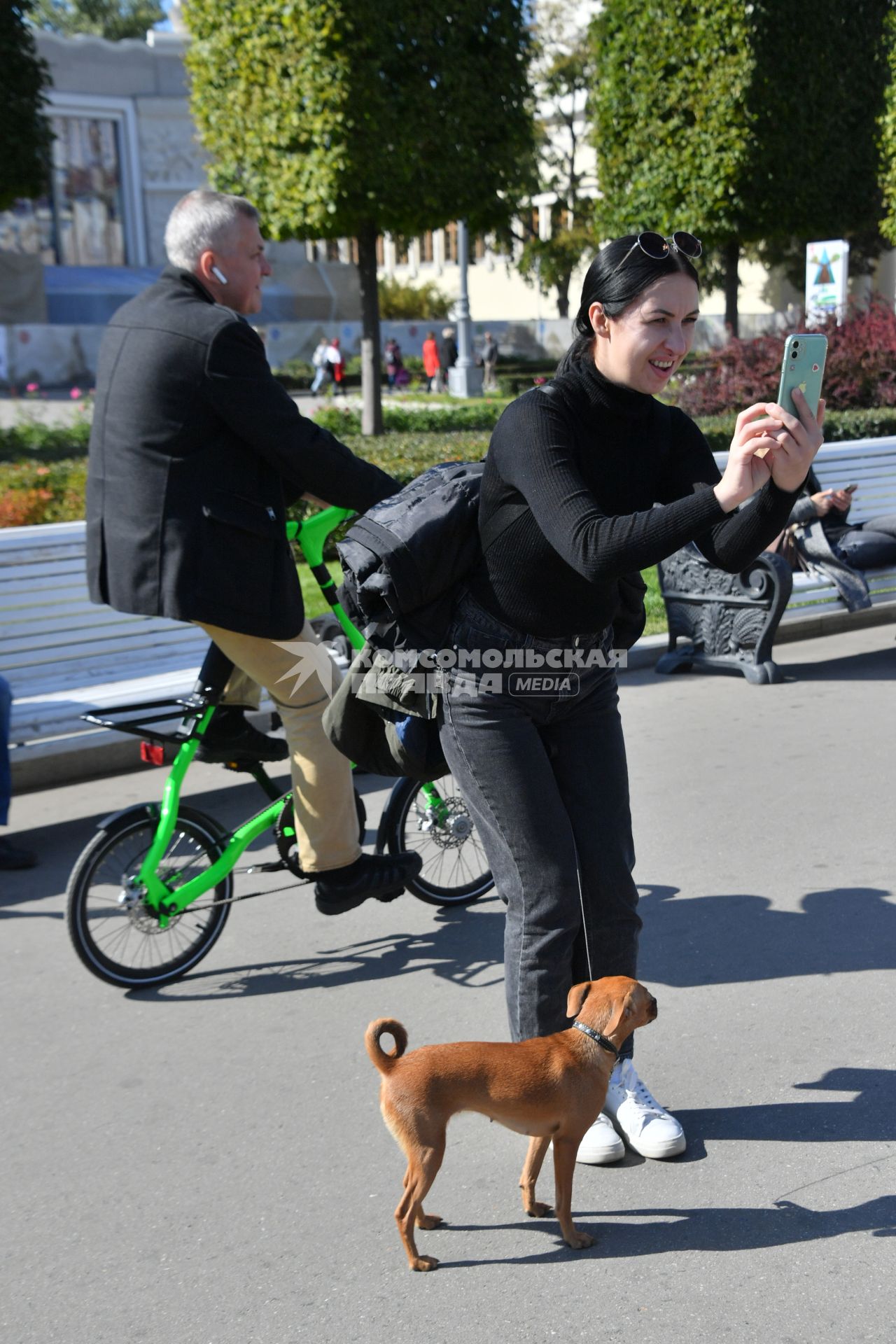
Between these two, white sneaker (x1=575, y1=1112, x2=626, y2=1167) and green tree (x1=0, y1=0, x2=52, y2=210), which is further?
green tree (x1=0, y1=0, x2=52, y2=210)

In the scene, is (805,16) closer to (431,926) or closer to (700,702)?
(700,702)

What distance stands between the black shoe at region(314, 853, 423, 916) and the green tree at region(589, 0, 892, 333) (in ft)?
48.8

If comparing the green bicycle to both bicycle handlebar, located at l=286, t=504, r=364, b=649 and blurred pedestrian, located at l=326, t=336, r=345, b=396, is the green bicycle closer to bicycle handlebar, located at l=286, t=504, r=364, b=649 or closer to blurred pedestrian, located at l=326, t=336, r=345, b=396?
bicycle handlebar, located at l=286, t=504, r=364, b=649

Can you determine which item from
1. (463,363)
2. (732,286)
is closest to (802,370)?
(732,286)

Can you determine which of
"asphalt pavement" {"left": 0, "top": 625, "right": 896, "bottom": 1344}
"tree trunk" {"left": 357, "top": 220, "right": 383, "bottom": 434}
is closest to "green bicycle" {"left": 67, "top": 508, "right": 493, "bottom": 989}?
"asphalt pavement" {"left": 0, "top": 625, "right": 896, "bottom": 1344}

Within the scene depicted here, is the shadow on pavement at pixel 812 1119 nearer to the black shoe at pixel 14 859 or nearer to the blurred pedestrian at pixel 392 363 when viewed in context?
the black shoe at pixel 14 859

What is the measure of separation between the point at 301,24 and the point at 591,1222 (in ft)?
44.4

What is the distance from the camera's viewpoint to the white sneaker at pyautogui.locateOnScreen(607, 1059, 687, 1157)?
10.2 ft

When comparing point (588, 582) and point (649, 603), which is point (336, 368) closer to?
point (649, 603)

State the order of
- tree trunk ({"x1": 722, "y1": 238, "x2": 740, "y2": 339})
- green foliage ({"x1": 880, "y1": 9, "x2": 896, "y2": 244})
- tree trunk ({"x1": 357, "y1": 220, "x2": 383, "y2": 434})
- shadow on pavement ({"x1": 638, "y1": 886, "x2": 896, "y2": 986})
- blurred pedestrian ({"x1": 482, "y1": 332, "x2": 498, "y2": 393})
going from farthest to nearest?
1. blurred pedestrian ({"x1": 482, "y1": 332, "x2": 498, "y2": 393})
2. tree trunk ({"x1": 722, "y1": 238, "x2": 740, "y2": 339})
3. green foliage ({"x1": 880, "y1": 9, "x2": 896, "y2": 244})
4. tree trunk ({"x1": 357, "y1": 220, "x2": 383, "y2": 434})
5. shadow on pavement ({"x1": 638, "y1": 886, "x2": 896, "y2": 986})

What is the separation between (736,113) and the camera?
16719 millimetres

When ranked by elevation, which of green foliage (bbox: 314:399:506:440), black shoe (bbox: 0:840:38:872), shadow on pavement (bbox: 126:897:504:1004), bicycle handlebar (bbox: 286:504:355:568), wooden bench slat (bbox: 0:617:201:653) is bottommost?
shadow on pavement (bbox: 126:897:504:1004)

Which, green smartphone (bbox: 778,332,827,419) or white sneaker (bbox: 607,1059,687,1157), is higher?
green smartphone (bbox: 778,332,827,419)

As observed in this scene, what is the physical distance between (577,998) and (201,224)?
7.91ft
